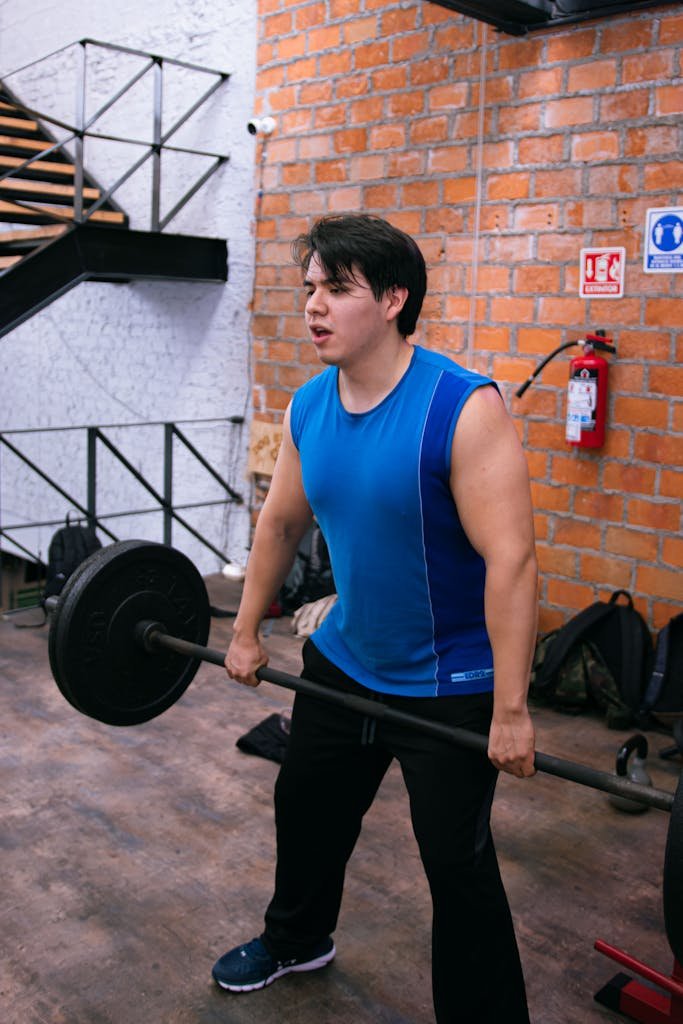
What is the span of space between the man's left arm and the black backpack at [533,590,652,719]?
2101mm

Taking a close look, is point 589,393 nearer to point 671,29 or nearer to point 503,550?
point 671,29

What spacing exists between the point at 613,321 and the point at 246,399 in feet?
7.21

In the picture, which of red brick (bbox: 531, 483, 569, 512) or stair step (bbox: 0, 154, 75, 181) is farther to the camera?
stair step (bbox: 0, 154, 75, 181)

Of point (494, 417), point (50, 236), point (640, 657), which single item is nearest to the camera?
point (494, 417)

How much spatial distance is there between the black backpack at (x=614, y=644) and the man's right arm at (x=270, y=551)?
192 centimetres

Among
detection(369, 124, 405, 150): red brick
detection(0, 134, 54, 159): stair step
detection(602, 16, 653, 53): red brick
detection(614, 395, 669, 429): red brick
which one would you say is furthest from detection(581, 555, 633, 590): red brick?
detection(0, 134, 54, 159): stair step

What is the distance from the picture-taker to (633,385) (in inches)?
143

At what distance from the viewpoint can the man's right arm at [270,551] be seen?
1907 millimetres

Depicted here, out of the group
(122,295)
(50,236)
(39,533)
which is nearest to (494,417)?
(50,236)

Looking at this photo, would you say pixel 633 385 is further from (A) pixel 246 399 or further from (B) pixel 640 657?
(A) pixel 246 399

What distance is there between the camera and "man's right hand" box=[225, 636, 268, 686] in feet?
6.51

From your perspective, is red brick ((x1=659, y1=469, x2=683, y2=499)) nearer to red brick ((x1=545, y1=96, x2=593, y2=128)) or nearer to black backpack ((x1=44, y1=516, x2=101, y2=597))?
red brick ((x1=545, y1=96, x2=593, y2=128))

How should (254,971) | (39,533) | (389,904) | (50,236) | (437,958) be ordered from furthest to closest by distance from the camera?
(39,533)
(50,236)
(389,904)
(254,971)
(437,958)

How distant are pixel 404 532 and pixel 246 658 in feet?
1.70
